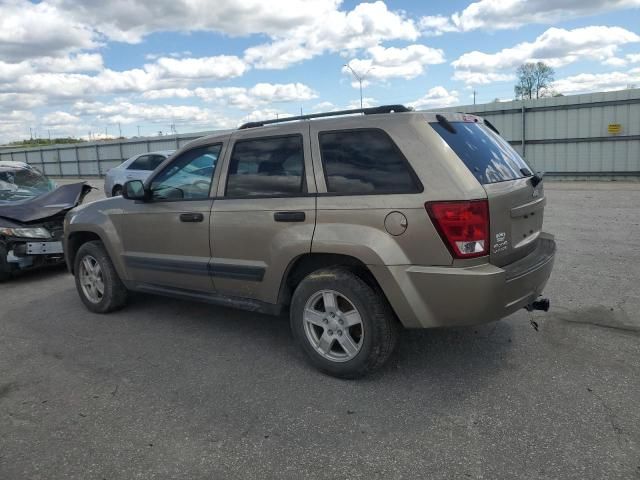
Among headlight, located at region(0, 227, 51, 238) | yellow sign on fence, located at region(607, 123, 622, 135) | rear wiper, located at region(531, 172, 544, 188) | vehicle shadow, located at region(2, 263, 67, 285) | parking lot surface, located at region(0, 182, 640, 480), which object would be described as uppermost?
yellow sign on fence, located at region(607, 123, 622, 135)

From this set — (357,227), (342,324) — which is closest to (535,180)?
(357,227)

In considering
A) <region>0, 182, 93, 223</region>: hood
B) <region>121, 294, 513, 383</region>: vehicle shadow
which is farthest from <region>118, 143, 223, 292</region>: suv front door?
<region>0, 182, 93, 223</region>: hood

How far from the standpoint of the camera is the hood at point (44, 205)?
6.98 metres

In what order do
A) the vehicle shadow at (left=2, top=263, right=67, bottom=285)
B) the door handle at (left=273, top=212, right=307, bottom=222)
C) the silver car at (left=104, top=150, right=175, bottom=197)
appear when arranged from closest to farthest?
the door handle at (left=273, top=212, right=307, bottom=222)
the vehicle shadow at (left=2, top=263, right=67, bottom=285)
the silver car at (left=104, top=150, right=175, bottom=197)

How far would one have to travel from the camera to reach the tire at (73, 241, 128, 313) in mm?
5227

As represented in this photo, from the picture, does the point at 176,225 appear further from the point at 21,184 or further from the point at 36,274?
the point at 21,184

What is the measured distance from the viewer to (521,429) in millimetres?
2920

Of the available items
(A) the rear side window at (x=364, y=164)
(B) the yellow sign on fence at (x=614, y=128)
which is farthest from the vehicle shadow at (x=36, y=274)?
(B) the yellow sign on fence at (x=614, y=128)

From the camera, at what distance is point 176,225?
4504 mm

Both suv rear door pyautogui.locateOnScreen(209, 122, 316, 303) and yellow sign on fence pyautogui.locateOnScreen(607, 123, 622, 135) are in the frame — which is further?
yellow sign on fence pyautogui.locateOnScreen(607, 123, 622, 135)

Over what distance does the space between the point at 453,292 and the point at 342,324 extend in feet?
2.69

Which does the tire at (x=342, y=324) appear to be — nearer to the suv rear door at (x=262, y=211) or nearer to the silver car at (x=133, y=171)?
the suv rear door at (x=262, y=211)

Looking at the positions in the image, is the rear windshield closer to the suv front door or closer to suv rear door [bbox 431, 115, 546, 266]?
suv rear door [bbox 431, 115, 546, 266]

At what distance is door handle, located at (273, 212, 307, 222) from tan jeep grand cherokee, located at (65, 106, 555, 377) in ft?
0.04
